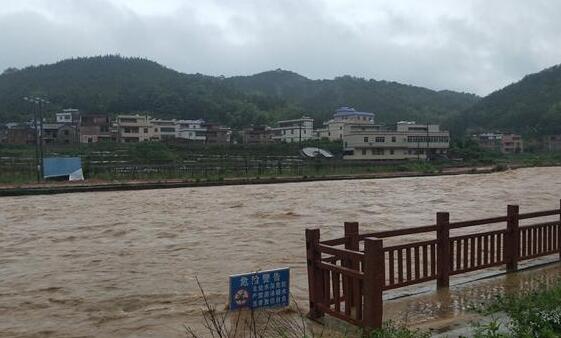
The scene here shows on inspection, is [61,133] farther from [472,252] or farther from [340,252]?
[340,252]

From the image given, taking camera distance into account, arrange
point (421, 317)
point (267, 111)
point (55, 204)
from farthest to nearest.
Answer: point (267, 111)
point (55, 204)
point (421, 317)

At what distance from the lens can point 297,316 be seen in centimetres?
712

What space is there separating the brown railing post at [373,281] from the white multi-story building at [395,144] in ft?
238

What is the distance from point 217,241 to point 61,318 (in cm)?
747

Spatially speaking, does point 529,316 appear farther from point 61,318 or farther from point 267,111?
point 267,111

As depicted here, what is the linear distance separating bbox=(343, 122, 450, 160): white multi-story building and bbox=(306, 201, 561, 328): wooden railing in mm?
69063

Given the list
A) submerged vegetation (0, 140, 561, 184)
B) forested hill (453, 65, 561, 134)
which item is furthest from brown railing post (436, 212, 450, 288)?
forested hill (453, 65, 561, 134)

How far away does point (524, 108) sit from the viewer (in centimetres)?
10569

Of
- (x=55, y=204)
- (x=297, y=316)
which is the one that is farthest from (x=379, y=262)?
(x=55, y=204)

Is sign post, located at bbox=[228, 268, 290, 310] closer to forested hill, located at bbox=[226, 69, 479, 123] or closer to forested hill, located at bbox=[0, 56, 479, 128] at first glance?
forested hill, located at bbox=[0, 56, 479, 128]

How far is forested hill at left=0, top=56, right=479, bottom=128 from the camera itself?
104 metres

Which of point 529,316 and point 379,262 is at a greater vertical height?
point 379,262

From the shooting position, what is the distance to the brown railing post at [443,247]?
7.32 meters

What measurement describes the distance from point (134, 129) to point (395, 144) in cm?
3848
